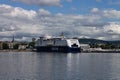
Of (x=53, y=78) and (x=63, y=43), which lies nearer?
(x=53, y=78)

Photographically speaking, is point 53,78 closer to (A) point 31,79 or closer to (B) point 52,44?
(A) point 31,79

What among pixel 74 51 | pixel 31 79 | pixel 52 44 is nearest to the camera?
pixel 31 79

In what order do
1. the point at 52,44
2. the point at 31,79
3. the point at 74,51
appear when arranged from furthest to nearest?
the point at 52,44 → the point at 74,51 → the point at 31,79

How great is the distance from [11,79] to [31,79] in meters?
2.23

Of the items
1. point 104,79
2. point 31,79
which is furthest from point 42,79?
A: point 104,79

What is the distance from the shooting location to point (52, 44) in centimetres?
19875

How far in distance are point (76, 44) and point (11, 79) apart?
15319 cm

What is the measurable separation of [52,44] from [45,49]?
4.67 metres

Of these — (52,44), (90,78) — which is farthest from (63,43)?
(90,78)

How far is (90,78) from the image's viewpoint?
42719mm

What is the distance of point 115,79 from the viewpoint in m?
42.5

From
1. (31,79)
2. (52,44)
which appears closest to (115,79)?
(31,79)

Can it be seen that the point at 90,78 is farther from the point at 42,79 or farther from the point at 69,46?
the point at 69,46

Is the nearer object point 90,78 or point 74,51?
point 90,78
